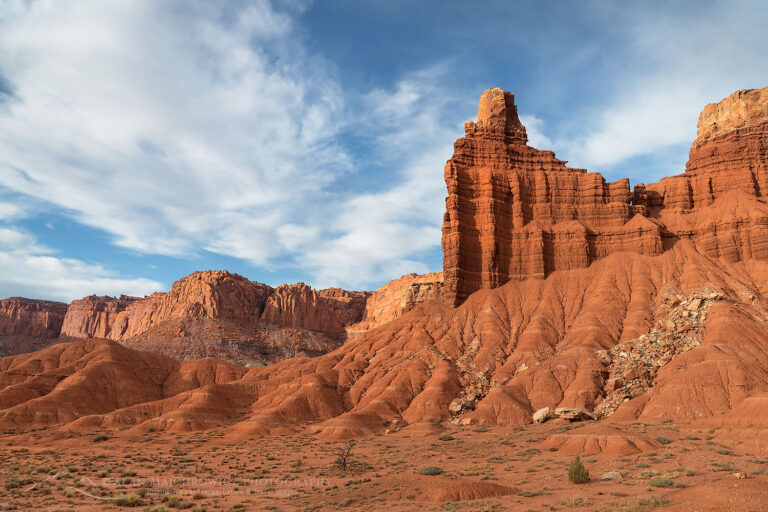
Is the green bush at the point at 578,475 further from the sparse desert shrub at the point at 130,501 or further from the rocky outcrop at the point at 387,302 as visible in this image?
the rocky outcrop at the point at 387,302

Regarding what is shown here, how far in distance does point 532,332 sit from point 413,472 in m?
41.6

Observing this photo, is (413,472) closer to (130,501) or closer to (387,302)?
(130,501)

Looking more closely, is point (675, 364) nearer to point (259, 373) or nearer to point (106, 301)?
point (259, 373)

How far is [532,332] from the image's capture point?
7238 cm

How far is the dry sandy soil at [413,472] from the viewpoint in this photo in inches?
969

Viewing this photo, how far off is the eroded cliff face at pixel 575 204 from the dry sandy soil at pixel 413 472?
119ft

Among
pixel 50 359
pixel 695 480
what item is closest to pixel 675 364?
pixel 695 480

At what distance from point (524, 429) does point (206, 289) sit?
110583 mm

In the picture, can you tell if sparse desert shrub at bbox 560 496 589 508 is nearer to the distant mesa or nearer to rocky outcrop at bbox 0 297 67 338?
the distant mesa

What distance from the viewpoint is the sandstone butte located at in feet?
188

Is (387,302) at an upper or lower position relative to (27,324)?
upper

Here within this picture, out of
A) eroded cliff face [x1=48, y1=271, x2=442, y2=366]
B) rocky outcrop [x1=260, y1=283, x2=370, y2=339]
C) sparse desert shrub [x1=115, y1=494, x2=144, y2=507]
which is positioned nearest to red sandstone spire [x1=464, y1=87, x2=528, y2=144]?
eroded cliff face [x1=48, y1=271, x2=442, y2=366]

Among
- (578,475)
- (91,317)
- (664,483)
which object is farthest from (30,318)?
(664,483)

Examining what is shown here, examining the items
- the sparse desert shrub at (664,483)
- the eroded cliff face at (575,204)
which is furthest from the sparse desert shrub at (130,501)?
the eroded cliff face at (575,204)
